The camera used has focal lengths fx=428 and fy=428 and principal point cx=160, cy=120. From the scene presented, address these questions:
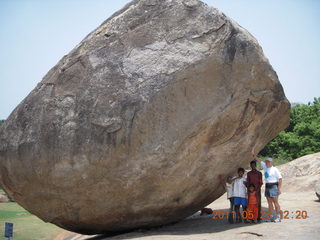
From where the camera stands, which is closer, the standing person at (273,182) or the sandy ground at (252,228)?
the sandy ground at (252,228)

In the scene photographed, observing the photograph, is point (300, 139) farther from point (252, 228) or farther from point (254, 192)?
point (252, 228)

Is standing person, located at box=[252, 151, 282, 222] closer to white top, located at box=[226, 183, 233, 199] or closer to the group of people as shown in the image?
the group of people

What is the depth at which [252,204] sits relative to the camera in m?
6.61

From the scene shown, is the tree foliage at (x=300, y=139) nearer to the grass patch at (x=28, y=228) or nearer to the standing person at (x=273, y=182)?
the grass patch at (x=28, y=228)

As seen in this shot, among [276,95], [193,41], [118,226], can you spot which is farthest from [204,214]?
[193,41]

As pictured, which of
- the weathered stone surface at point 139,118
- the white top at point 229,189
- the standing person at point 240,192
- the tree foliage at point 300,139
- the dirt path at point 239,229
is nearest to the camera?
the dirt path at point 239,229

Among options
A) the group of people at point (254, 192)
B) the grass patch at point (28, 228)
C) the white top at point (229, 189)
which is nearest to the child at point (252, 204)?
the group of people at point (254, 192)

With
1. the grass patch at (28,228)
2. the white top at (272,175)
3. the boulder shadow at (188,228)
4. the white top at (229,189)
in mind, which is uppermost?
the white top at (272,175)

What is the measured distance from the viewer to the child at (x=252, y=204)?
6546 mm

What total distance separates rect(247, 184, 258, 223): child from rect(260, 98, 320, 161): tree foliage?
17.1 metres

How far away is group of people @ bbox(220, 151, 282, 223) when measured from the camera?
259 inches

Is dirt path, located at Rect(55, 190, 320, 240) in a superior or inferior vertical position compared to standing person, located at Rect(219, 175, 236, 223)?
inferior

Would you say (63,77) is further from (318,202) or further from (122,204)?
(318,202)

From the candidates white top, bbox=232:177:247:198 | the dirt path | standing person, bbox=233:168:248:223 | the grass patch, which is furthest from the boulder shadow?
the grass patch
